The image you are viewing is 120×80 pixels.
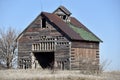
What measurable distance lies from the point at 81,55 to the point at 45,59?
5.91 metres

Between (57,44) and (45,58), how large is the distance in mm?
4593

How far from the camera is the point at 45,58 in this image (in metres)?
47.4

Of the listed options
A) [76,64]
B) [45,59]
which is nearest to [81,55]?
[76,64]

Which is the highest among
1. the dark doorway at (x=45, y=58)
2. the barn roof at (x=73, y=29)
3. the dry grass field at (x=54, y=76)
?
the barn roof at (x=73, y=29)

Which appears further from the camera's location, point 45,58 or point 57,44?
point 45,58

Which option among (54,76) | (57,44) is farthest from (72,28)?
(54,76)

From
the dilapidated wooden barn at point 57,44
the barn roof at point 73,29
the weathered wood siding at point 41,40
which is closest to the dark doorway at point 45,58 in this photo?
the dilapidated wooden barn at point 57,44

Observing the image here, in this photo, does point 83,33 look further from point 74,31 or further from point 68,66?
point 68,66

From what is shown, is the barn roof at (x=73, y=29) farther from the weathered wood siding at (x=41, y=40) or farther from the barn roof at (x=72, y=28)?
the weathered wood siding at (x=41, y=40)

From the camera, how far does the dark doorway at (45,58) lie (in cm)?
4631

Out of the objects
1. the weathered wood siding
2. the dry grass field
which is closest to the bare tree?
the weathered wood siding

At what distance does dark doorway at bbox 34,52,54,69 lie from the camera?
46.3 meters

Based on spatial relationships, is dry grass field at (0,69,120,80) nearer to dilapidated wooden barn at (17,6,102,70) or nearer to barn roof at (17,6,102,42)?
dilapidated wooden barn at (17,6,102,70)

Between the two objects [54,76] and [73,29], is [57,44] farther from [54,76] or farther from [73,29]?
[54,76]
